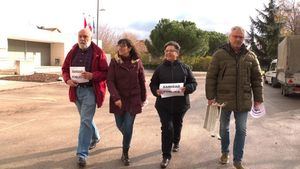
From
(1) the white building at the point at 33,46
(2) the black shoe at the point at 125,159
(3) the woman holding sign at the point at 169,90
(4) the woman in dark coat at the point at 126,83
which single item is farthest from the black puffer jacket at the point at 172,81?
(1) the white building at the point at 33,46

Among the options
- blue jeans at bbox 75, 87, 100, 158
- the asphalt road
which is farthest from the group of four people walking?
the asphalt road

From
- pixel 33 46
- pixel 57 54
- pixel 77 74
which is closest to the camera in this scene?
pixel 77 74

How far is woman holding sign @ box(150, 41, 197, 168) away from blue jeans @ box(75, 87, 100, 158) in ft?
2.92

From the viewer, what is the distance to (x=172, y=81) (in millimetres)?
5703

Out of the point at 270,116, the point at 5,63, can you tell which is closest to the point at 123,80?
the point at 270,116

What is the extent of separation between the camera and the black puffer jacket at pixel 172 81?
5.72 metres

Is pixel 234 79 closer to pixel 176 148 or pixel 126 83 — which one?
pixel 126 83

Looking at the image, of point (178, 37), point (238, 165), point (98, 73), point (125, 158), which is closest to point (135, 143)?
point (125, 158)

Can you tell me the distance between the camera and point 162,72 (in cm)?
577

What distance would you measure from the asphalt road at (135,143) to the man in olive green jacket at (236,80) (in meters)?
0.79

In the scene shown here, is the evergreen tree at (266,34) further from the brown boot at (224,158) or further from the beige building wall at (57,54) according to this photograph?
the brown boot at (224,158)

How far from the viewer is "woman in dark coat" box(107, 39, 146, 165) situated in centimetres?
568

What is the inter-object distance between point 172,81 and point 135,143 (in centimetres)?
179

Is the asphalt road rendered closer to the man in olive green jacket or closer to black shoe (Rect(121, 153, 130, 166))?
black shoe (Rect(121, 153, 130, 166))
